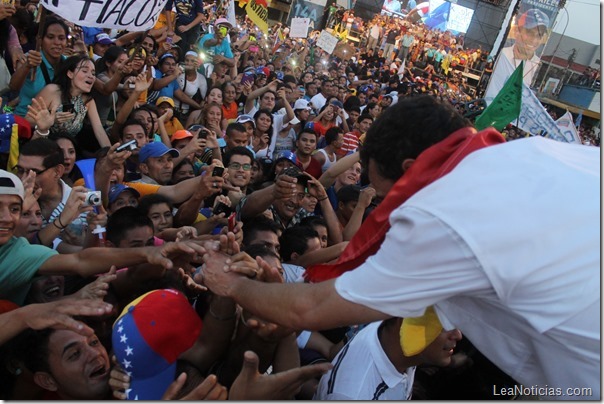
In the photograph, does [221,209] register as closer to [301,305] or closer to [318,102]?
[301,305]

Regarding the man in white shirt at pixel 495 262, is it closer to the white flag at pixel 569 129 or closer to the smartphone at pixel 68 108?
the smartphone at pixel 68 108

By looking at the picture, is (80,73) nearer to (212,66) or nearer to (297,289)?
(297,289)

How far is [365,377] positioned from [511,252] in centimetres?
95

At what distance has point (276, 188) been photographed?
3367mm

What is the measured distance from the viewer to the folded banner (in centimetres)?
392

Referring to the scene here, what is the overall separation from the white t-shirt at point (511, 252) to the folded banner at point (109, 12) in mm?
3725

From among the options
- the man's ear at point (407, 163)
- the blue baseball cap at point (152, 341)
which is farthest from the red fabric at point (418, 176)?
the blue baseball cap at point (152, 341)

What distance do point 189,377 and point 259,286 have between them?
1.83 ft

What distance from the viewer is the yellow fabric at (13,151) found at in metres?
3.03

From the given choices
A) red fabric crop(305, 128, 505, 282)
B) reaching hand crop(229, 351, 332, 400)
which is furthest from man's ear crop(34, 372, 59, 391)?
red fabric crop(305, 128, 505, 282)

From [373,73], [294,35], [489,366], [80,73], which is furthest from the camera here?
[373,73]

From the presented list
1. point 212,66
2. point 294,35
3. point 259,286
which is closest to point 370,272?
point 259,286

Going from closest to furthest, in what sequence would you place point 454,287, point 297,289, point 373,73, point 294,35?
point 454,287 < point 297,289 < point 294,35 < point 373,73

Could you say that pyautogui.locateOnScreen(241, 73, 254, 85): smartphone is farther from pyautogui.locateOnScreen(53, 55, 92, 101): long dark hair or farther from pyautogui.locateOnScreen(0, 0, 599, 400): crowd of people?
pyautogui.locateOnScreen(53, 55, 92, 101): long dark hair
